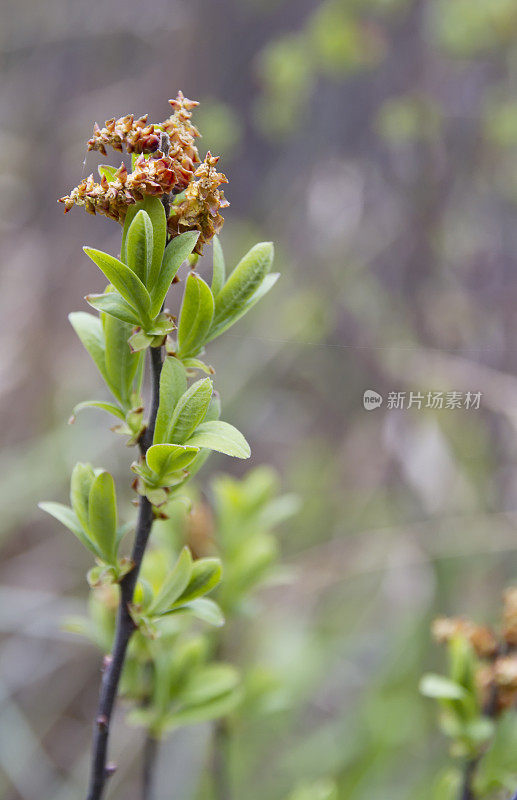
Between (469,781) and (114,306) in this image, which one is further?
(469,781)

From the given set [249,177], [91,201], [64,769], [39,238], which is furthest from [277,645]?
[39,238]

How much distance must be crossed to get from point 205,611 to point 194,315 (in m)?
0.12

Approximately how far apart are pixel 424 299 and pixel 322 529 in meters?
0.44

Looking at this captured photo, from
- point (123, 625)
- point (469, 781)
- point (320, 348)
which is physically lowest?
point (469, 781)

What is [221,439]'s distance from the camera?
0.75ft

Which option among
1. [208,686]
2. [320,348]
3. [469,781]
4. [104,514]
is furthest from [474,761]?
[320,348]

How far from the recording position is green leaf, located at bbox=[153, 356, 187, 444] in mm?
234

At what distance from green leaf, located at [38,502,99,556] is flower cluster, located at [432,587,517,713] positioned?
210mm

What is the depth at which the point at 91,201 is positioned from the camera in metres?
0.22

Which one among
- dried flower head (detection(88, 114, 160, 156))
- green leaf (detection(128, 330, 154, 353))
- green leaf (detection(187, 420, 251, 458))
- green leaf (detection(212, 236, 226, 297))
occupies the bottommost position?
green leaf (detection(187, 420, 251, 458))

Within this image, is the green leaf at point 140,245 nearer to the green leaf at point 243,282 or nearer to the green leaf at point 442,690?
the green leaf at point 243,282

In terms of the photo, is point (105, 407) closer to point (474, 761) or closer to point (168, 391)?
point (168, 391)

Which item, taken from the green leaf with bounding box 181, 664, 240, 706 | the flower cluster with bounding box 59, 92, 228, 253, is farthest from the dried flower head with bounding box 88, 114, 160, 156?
the green leaf with bounding box 181, 664, 240, 706

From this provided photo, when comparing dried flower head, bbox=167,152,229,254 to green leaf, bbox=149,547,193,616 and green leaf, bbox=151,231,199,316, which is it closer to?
green leaf, bbox=151,231,199,316
